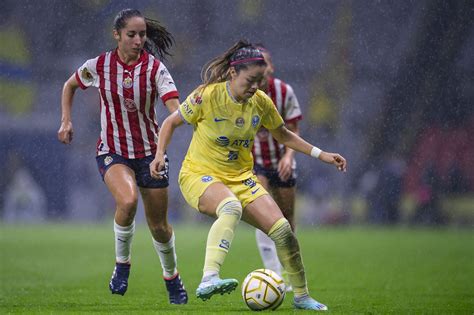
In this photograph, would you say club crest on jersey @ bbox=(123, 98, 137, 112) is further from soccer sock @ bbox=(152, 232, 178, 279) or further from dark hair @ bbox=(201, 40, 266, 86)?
soccer sock @ bbox=(152, 232, 178, 279)

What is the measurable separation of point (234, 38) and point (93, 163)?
16.5ft

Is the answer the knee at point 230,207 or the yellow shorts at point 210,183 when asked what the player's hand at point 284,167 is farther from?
the knee at point 230,207

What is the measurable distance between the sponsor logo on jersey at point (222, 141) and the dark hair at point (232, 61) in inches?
15.5

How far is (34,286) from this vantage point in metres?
9.54

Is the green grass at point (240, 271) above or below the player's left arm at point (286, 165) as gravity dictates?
below

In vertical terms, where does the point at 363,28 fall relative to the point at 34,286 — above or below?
above

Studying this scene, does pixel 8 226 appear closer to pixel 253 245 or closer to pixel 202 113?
pixel 253 245

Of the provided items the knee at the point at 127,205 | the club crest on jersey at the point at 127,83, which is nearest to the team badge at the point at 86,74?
the club crest on jersey at the point at 127,83

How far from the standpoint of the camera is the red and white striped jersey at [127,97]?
767 cm

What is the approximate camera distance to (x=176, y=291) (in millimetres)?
7938

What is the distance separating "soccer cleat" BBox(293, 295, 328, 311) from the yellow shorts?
0.77 meters

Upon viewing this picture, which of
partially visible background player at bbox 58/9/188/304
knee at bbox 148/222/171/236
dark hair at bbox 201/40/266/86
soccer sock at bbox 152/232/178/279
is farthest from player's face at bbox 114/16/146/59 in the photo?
soccer sock at bbox 152/232/178/279

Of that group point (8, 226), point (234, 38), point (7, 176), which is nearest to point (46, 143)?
point (7, 176)

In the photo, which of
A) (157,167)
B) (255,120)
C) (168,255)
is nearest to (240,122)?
(255,120)
